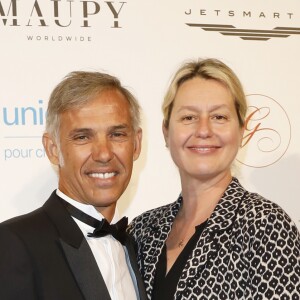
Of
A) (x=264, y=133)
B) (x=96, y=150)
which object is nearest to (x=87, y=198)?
(x=96, y=150)

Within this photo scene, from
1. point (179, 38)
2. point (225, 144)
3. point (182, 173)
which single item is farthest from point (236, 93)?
point (179, 38)

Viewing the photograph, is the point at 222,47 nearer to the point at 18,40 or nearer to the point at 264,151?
the point at 264,151

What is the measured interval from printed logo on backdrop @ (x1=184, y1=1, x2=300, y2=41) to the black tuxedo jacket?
1.43 metres

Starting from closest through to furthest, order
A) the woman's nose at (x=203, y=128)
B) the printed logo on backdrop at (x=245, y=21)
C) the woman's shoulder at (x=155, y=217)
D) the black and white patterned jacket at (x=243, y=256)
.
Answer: the black and white patterned jacket at (x=243, y=256)
the woman's nose at (x=203, y=128)
the woman's shoulder at (x=155, y=217)
the printed logo on backdrop at (x=245, y=21)

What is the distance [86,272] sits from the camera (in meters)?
1.76

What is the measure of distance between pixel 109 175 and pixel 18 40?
112 cm

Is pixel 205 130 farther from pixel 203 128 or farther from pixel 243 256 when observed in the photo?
pixel 243 256

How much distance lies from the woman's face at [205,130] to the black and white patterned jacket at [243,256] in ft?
0.39

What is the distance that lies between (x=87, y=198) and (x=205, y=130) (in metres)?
0.52

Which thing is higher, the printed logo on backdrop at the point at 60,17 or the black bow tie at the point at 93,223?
the printed logo on backdrop at the point at 60,17

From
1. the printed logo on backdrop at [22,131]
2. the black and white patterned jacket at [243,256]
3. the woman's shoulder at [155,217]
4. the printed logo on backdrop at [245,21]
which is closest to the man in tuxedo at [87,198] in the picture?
the black and white patterned jacket at [243,256]

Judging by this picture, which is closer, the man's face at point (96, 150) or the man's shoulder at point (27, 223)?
the man's shoulder at point (27, 223)

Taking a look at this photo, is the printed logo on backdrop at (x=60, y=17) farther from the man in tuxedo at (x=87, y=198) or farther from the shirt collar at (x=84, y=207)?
the shirt collar at (x=84, y=207)

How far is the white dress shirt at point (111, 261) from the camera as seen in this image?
190cm
